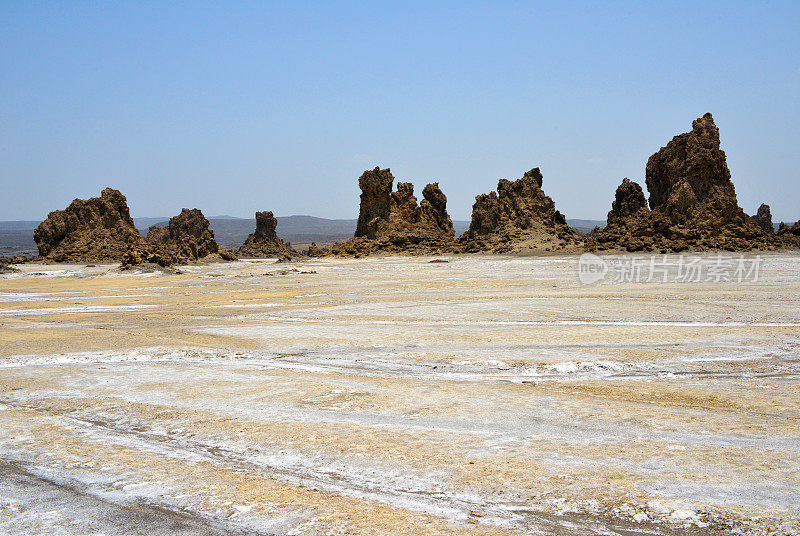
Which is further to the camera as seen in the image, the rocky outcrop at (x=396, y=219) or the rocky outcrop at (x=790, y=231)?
the rocky outcrop at (x=396, y=219)

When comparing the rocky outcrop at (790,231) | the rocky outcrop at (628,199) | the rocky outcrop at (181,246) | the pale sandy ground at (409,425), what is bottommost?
the pale sandy ground at (409,425)

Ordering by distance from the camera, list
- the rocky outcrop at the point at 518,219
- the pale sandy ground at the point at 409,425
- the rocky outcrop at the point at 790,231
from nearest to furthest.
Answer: the pale sandy ground at the point at 409,425, the rocky outcrop at the point at 790,231, the rocky outcrop at the point at 518,219

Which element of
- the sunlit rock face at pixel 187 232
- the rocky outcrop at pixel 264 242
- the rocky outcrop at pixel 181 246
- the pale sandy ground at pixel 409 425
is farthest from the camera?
the rocky outcrop at pixel 264 242

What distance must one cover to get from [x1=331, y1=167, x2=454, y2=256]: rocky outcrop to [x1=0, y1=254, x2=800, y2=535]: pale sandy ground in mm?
41061

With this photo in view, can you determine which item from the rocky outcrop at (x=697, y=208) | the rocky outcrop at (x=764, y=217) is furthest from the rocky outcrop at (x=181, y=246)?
the rocky outcrop at (x=764, y=217)

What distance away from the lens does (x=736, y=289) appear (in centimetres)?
2067

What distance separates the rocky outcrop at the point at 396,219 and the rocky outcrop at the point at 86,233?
19358mm

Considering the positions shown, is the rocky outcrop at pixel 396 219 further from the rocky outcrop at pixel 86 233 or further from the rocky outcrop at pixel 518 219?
the rocky outcrop at pixel 86 233

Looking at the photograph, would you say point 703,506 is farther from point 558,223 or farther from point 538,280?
point 558,223

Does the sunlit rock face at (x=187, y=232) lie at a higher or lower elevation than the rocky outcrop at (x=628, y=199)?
lower

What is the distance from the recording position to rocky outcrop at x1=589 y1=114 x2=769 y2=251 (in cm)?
4344

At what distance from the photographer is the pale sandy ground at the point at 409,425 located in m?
4.38

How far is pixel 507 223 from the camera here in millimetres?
52312

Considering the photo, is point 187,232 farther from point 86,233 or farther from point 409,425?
point 409,425
